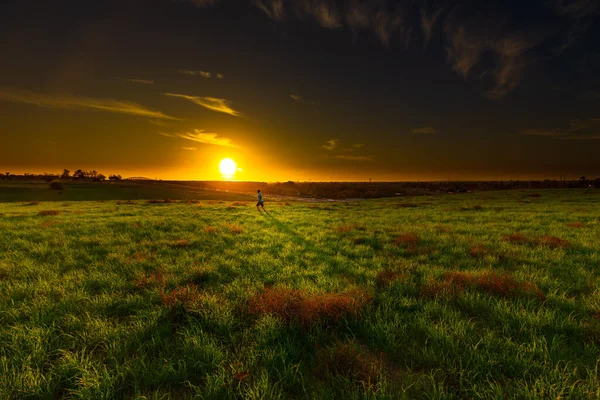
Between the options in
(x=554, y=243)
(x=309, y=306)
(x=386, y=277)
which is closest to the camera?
(x=309, y=306)

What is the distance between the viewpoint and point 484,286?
5.50 metres

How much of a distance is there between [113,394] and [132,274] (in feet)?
15.3

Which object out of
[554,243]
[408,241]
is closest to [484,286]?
[408,241]

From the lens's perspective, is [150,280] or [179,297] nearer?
[179,297]

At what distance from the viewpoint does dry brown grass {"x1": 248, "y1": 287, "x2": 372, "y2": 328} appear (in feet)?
13.7

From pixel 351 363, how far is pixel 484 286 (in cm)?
419

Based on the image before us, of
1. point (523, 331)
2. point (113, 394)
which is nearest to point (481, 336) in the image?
point (523, 331)

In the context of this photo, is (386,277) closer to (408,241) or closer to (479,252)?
(479,252)

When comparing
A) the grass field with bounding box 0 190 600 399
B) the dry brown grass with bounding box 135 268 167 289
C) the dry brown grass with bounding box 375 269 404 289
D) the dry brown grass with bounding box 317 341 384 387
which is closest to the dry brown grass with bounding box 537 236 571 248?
the grass field with bounding box 0 190 600 399

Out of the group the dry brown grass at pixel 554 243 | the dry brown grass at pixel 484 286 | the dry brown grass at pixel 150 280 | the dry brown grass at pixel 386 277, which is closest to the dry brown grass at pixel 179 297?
the dry brown grass at pixel 150 280

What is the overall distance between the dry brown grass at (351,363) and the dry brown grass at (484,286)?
2637mm

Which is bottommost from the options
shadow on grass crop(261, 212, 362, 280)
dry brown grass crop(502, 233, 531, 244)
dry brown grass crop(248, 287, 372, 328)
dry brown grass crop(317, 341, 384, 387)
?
shadow on grass crop(261, 212, 362, 280)

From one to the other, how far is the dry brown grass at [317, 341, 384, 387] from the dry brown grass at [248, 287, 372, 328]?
0.71 meters

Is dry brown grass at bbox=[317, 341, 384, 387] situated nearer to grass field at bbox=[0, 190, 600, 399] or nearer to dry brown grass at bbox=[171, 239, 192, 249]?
grass field at bbox=[0, 190, 600, 399]
